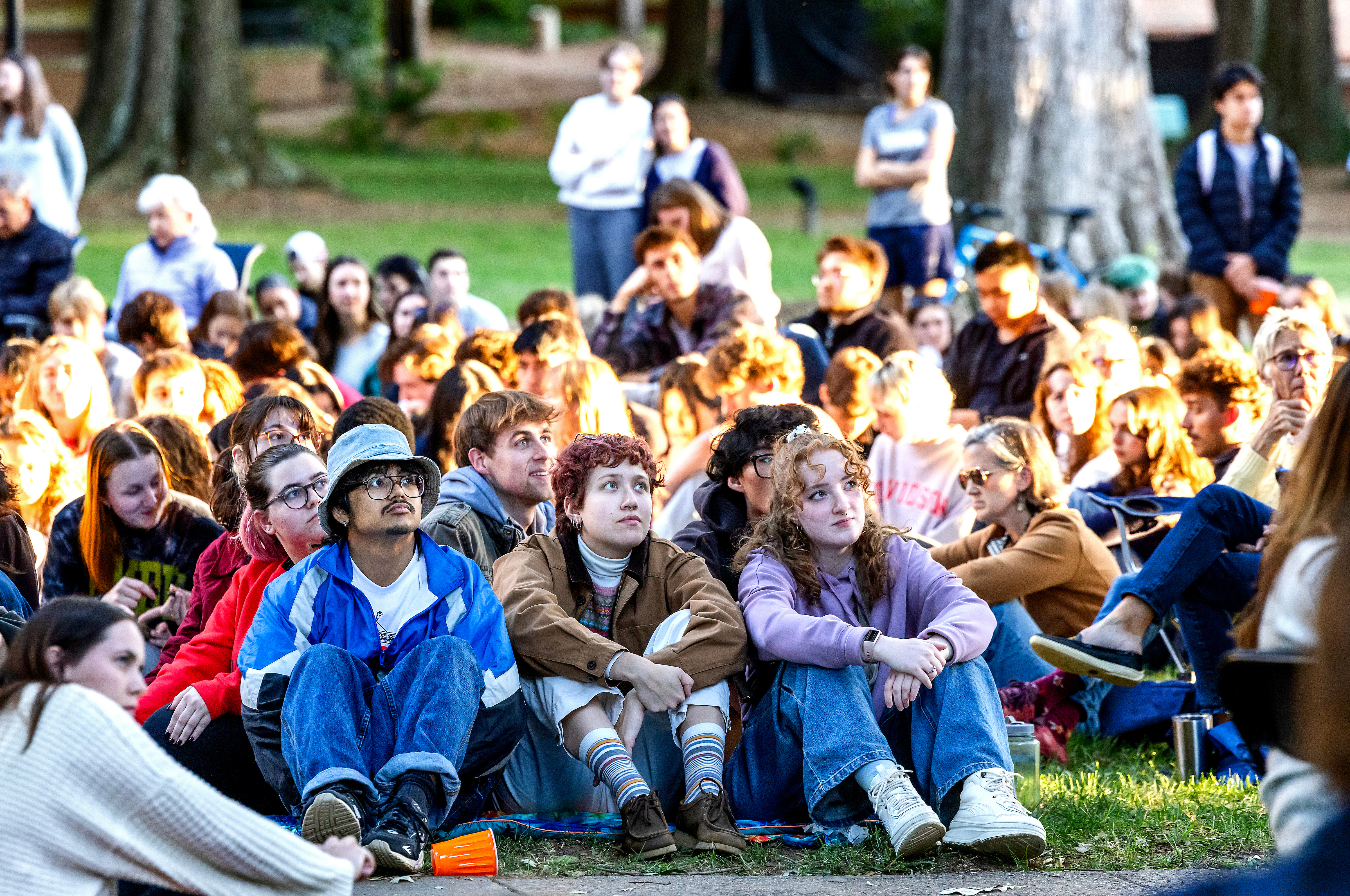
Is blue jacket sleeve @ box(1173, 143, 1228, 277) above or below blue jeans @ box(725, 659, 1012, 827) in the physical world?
above

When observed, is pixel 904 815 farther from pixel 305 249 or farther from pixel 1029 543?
pixel 305 249

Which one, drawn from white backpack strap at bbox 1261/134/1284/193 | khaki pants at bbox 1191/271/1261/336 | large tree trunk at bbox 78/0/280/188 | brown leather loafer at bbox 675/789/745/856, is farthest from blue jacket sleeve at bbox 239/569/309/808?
large tree trunk at bbox 78/0/280/188

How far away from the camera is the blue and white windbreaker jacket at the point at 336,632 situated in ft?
13.4

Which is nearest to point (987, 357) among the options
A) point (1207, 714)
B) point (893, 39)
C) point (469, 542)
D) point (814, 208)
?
point (1207, 714)

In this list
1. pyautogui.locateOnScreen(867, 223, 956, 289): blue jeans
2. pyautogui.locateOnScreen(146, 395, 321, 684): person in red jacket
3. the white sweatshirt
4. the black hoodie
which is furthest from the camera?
pyautogui.locateOnScreen(867, 223, 956, 289): blue jeans

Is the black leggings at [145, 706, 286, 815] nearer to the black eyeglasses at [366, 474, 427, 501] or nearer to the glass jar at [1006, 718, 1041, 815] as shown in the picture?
the black eyeglasses at [366, 474, 427, 501]

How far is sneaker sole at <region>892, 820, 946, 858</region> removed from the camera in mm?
3881

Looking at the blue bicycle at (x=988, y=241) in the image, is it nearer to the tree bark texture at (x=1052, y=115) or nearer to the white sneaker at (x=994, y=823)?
the tree bark texture at (x=1052, y=115)

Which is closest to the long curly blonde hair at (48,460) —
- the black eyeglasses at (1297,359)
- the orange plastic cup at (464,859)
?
the orange plastic cup at (464,859)

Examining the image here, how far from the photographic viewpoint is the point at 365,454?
4137 mm

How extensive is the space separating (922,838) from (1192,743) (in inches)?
52.1

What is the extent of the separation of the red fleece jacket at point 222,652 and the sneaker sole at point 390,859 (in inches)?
29.1

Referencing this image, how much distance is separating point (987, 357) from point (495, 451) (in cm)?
363

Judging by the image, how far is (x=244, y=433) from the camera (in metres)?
5.09
